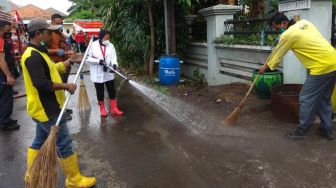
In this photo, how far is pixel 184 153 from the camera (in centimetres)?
509

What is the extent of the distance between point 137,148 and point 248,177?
1773mm

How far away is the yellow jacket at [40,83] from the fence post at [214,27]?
18.1 feet

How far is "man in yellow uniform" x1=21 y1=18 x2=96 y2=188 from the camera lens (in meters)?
3.71

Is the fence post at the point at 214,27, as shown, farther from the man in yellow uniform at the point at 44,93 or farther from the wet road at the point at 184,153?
the man in yellow uniform at the point at 44,93

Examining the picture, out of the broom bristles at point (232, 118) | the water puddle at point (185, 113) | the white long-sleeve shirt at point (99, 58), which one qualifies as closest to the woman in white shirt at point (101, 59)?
the white long-sleeve shirt at point (99, 58)

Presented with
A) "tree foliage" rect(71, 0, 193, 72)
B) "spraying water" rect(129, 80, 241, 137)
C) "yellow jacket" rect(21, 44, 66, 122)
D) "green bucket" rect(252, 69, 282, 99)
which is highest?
"tree foliage" rect(71, 0, 193, 72)

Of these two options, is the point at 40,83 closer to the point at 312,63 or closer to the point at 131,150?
the point at 131,150

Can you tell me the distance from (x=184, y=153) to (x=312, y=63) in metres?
2.08

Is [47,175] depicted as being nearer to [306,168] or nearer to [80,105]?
[306,168]

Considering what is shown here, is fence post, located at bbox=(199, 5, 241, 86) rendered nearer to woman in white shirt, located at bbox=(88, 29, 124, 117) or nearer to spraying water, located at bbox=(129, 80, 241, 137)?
spraying water, located at bbox=(129, 80, 241, 137)

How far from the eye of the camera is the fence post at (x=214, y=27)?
8.82 meters

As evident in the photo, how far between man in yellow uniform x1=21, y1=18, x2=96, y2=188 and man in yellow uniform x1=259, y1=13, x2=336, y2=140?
290 cm

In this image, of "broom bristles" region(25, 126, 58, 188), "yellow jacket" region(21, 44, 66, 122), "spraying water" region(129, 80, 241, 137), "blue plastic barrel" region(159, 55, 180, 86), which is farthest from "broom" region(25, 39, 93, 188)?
"blue plastic barrel" region(159, 55, 180, 86)

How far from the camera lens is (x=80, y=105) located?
7668 mm
